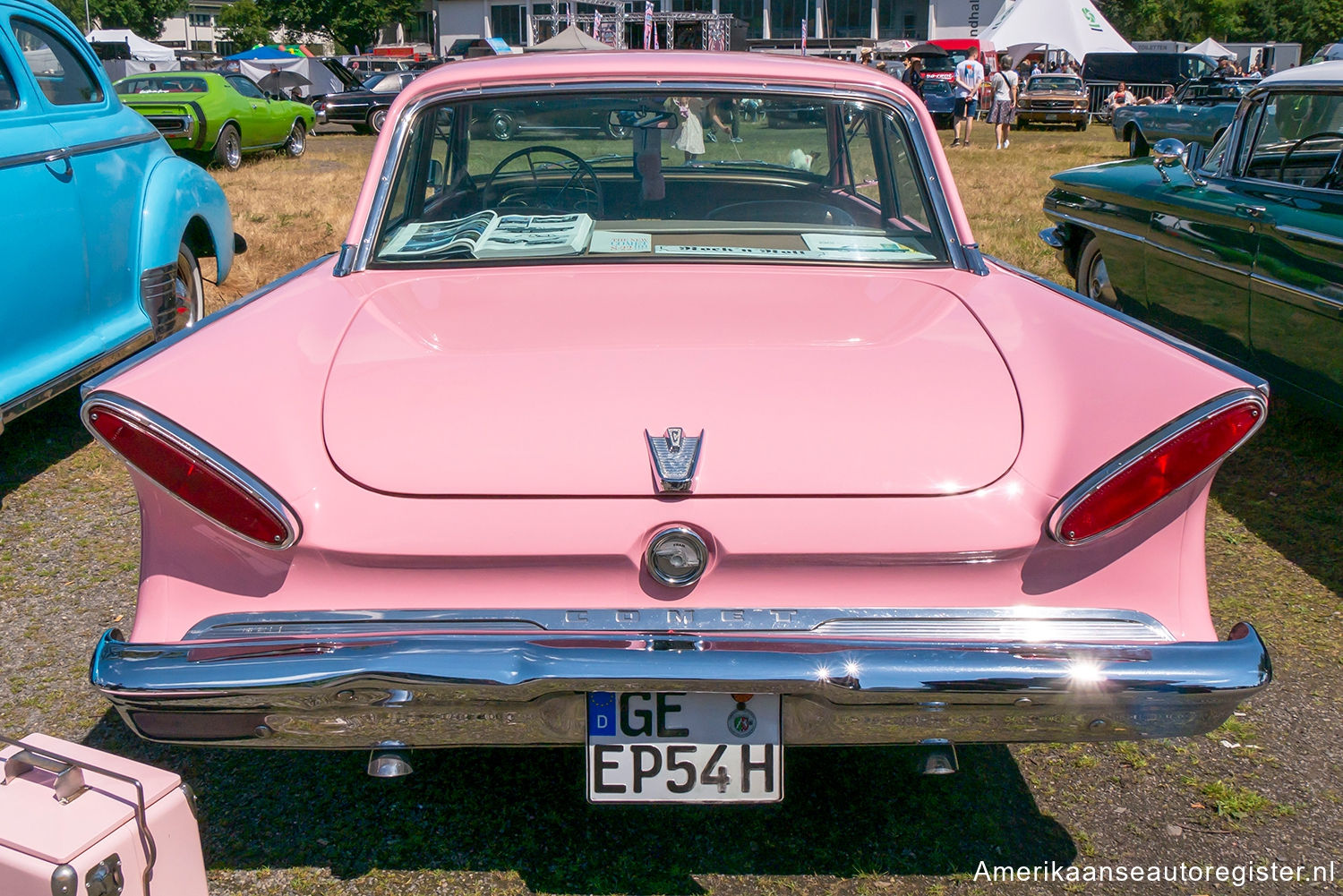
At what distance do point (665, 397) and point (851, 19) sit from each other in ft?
195

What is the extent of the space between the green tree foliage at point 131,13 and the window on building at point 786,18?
133 ft

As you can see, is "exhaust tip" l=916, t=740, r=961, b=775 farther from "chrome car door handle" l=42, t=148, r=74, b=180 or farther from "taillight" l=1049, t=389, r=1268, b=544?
"chrome car door handle" l=42, t=148, r=74, b=180

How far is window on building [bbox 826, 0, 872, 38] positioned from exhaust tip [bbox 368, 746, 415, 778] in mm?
58926

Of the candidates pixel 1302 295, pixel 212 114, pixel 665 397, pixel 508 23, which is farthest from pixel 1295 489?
pixel 508 23

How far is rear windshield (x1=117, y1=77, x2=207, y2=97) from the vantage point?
1438 cm

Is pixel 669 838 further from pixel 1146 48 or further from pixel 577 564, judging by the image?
pixel 1146 48

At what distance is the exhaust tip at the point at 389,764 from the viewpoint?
2018 mm

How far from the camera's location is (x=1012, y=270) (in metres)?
3.00

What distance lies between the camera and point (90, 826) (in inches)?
70.2

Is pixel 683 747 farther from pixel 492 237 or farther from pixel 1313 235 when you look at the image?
pixel 1313 235

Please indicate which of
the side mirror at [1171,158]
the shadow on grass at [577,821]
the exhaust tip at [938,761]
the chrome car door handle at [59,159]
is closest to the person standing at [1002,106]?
the side mirror at [1171,158]

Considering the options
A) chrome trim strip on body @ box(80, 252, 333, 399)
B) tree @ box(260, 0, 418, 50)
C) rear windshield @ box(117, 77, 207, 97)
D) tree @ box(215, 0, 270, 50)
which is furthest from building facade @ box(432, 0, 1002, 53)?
chrome trim strip on body @ box(80, 252, 333, 399)

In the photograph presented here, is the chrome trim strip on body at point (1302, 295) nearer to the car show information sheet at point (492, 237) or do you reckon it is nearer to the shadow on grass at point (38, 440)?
the car show information sheet at point (492, 237)

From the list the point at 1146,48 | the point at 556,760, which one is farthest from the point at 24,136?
the point at 1146,48
